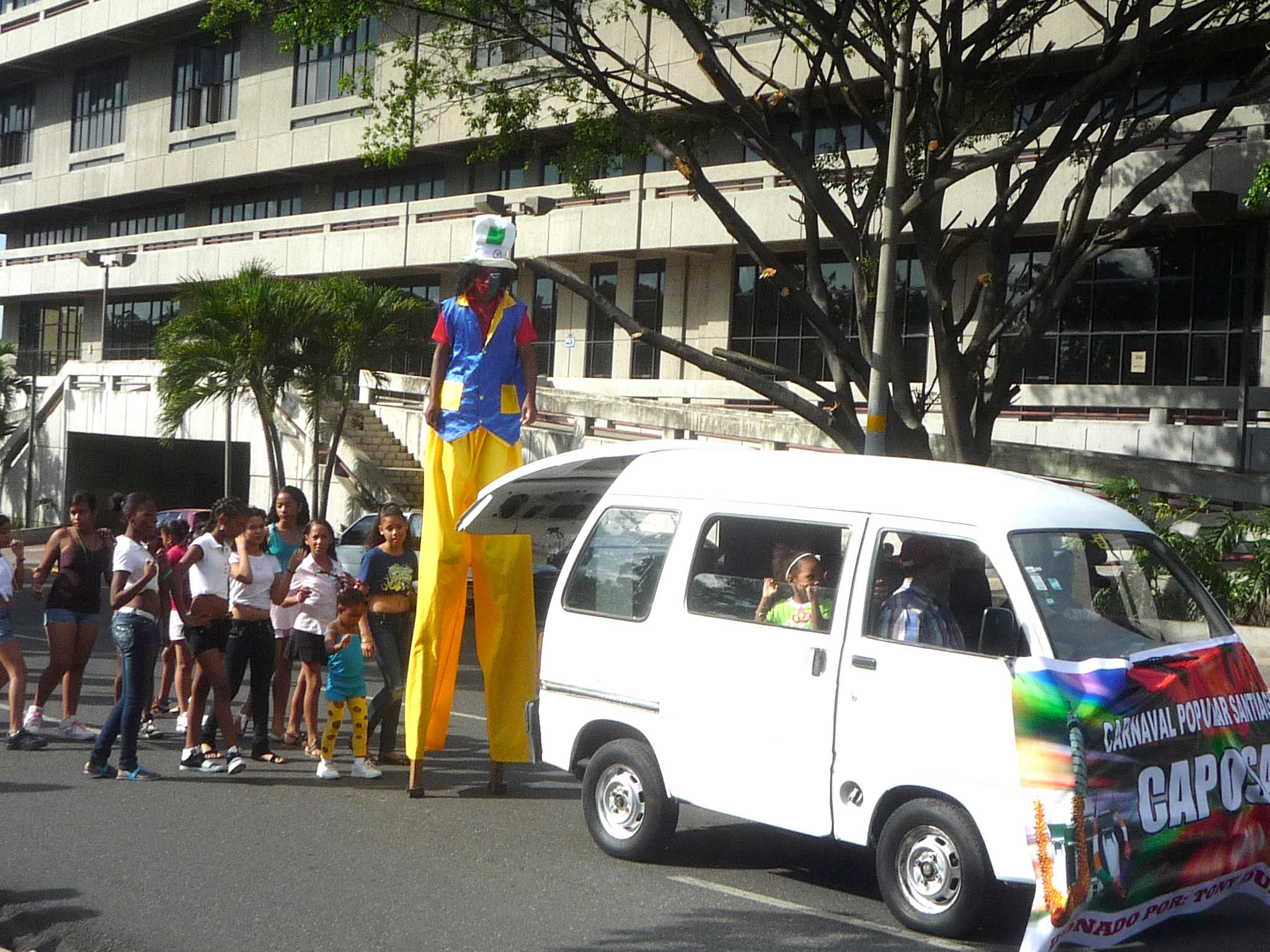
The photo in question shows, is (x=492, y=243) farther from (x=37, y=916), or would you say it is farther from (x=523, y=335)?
(x=37, y=916)

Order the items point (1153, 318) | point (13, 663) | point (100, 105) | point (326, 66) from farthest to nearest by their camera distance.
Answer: point (100, 105) → point (326, 66) → point (1153, 318) → point (13, 663)

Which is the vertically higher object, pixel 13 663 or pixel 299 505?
pixel 299 505

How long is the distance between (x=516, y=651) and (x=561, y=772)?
4.53 feet

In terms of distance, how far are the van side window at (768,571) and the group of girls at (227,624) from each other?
321 centimetres

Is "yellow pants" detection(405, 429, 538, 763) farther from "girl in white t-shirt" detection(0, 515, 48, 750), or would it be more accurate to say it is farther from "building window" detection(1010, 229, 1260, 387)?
"building window" detection(1010, 229, 1260, 387)

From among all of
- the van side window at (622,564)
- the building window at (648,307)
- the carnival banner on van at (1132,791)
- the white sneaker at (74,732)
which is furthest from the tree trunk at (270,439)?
the carnival banner on van at (1132,791)

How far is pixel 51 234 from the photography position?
53.1 meters

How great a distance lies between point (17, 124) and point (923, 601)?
53948 mm

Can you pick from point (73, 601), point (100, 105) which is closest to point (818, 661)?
point (73, 601)

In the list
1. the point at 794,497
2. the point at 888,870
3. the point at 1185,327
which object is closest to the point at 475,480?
the point at 794,497

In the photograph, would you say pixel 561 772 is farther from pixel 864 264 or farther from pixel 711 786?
pixel 864 264

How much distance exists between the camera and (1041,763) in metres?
5.31

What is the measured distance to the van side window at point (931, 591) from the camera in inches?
235

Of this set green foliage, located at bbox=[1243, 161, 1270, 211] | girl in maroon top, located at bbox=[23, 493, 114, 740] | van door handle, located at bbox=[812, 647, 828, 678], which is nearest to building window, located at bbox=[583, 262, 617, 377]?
green foliage, located at bbox=[1243, 161, 1270, 211]
